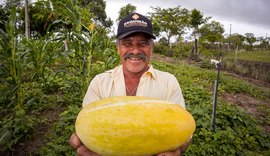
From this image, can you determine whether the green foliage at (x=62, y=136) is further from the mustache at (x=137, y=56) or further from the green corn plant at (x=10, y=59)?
the mustache at (x=137, y=56)

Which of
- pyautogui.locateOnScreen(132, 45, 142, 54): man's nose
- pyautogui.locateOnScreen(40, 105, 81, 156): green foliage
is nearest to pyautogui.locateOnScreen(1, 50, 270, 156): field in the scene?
pyautogui.locateOnScreen(40, 105, 81, 156): green foliage

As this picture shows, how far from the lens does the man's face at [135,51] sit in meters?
1.80

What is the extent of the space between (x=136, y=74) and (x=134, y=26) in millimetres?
426

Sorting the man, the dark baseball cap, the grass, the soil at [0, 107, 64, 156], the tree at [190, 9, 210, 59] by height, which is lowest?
the soil at [0, 107, 64, 156]

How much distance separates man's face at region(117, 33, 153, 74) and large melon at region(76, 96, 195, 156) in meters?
0.63

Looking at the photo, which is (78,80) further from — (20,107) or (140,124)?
(140,124)

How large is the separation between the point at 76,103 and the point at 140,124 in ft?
12.2

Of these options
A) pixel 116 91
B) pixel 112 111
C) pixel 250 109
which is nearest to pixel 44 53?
pixel 116 91

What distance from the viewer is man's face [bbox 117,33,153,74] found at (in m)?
1.80

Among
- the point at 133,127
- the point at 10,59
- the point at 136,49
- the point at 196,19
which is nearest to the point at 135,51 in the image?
the point at 136,49

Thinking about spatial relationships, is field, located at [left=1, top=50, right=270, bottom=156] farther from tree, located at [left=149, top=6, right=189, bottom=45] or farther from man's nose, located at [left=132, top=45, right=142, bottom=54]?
tree, located at [left=149, top=6, right=189, bottom=45]

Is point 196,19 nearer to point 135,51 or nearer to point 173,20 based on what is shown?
point 173,20

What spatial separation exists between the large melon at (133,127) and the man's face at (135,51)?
2.06ft

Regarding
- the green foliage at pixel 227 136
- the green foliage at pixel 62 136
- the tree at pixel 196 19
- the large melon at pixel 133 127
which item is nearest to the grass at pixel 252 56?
the tree at pixel 196 19
